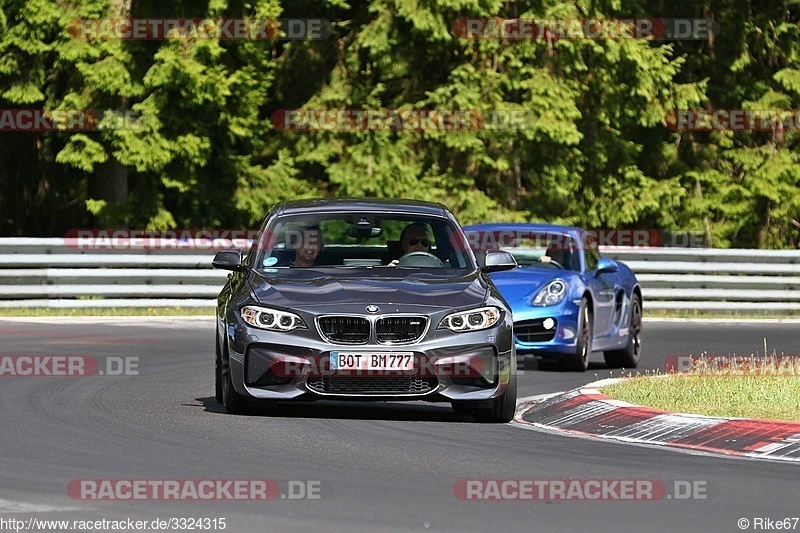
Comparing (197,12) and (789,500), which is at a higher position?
(197,12)

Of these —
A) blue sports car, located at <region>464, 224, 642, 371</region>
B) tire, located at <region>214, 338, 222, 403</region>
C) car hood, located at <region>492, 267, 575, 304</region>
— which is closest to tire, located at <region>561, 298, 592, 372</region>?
blue sports car, located at <region>464, 224, 642, 371</region>

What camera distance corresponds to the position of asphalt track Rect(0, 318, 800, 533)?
312 inches

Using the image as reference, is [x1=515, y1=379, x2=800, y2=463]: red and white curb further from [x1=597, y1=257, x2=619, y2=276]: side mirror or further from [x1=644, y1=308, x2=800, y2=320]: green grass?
[x1=644, y1=308, x2=800, y2=320]: green grass

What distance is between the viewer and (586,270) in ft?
58.7

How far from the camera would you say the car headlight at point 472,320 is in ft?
38.1

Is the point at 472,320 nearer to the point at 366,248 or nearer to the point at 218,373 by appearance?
the point at 366,248

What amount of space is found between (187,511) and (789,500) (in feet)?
9.40

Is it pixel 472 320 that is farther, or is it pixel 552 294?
pixel 552 294

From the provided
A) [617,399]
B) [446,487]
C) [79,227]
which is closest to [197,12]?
[79,227]

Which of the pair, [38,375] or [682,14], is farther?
[682,14]

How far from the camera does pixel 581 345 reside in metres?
17.2

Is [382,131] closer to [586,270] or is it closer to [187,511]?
[586,270]

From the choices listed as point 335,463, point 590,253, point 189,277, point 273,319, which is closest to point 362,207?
point 273,319

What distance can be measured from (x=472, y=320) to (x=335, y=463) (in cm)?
234
